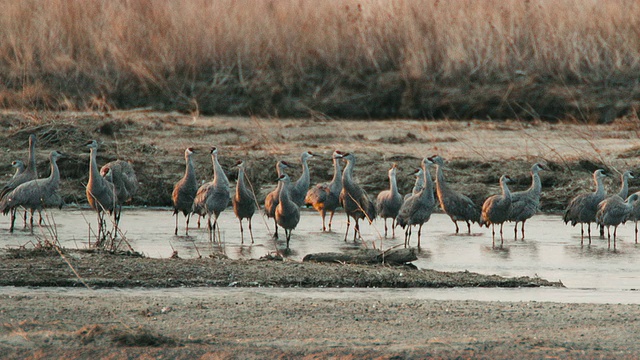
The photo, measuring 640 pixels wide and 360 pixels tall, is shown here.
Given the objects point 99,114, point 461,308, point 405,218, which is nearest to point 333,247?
point 405,218

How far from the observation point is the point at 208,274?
1028cm

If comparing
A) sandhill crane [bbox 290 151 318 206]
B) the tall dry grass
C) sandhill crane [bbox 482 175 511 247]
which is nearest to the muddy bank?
sandhill crane [bbox 482 175 511 247]

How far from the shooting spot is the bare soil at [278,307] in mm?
7258

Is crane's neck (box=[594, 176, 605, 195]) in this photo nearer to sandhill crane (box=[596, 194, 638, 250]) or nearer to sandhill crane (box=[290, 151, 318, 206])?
sandhill crane (box=[596, 194, 638, 250])

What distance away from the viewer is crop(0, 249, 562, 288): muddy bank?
9992 millimetres

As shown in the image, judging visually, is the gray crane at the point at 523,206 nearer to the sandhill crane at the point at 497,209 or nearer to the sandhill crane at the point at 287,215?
the sandhill crane at the point at 497,209

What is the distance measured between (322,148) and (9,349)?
41.3 ft

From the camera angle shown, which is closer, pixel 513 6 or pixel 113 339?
pixel 113 339

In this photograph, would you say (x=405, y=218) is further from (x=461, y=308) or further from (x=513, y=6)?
(x=513, y=6)

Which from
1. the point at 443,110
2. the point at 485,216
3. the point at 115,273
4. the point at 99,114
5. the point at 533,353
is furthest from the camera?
the point at 443,110

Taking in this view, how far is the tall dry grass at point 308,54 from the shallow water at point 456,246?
6976 mm

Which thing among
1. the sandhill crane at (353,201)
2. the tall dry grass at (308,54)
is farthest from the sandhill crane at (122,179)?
the tall dry grass at (308,54)

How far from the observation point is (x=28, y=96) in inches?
885

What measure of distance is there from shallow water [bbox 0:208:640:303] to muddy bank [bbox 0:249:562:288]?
1.60 ft
